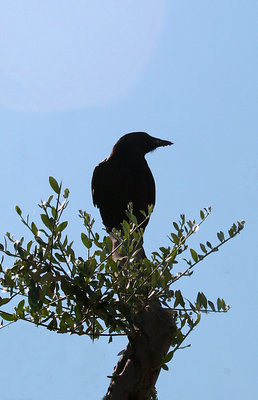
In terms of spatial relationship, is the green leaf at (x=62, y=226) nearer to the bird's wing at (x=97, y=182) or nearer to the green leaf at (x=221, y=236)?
the green leaf at (x=221, y=236)

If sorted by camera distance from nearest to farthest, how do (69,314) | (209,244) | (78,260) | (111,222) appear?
(78,260) → (69,314) → (209,244) → (111,222)

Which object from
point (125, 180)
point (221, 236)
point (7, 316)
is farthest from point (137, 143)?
point (7, 316)

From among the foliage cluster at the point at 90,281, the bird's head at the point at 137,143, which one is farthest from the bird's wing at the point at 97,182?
the foliage cluster at the point at 90,281

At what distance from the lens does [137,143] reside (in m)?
4.23

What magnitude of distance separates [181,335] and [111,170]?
2.06m

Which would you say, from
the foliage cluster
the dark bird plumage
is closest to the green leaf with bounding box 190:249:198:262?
the foliage cluster

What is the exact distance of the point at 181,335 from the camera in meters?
2.35

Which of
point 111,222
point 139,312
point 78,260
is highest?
point 111,222

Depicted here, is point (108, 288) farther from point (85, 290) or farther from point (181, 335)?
point (181, 335)

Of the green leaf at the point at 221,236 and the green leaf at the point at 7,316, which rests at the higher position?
the green leaf at the point at 221,236

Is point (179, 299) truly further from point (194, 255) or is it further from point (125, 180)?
point (125, 180)

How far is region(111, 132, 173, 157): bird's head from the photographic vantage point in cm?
420

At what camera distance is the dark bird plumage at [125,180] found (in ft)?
13.0

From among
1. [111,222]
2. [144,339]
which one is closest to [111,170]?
[111,222]
